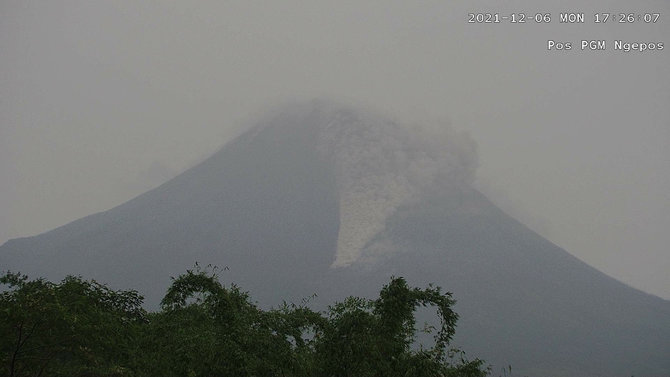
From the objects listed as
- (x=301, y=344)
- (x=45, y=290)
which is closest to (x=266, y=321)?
(x=301, y=344)

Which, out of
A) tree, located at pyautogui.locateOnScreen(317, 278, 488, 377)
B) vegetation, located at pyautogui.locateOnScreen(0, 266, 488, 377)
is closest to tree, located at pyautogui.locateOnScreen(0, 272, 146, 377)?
vegetation, located at pyautogui.locateOnScreen(0, 266, 488, 377)

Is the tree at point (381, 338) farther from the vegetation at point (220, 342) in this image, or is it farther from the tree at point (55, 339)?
the tree at point (55, 339)

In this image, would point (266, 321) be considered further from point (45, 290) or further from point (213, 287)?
point (45, 290)

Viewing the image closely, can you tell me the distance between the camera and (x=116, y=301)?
77.9ft

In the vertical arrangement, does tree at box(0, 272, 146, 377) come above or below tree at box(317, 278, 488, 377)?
below

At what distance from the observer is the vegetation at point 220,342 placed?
16047mm

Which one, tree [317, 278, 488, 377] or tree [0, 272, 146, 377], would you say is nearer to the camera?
tree [0, 272, 146, 377]

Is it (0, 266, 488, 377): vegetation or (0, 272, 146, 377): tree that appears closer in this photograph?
(0, 272, 146, 377): tree

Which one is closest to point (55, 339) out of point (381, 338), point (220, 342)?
point (220, 342)

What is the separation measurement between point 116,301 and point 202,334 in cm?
752

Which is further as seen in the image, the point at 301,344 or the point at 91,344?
the point at 301,344

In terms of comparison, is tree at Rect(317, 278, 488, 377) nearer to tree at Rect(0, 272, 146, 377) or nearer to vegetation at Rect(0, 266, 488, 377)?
vegetation at Rect(0, 266, 488, 377)

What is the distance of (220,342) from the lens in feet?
54.7

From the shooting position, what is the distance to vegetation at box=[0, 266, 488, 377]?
16047mm
